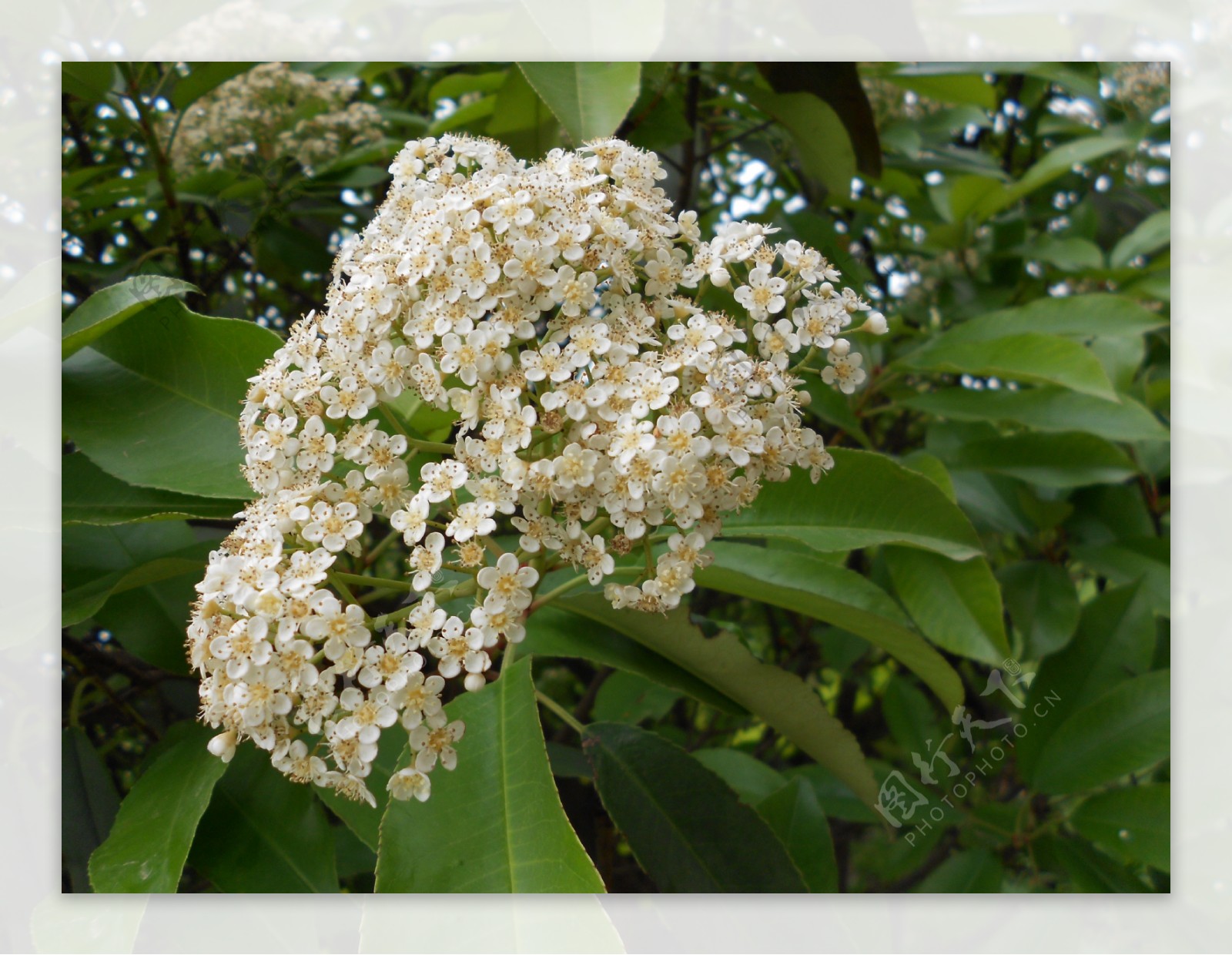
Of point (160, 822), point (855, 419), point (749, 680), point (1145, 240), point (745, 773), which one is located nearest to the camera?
point (160, 822)

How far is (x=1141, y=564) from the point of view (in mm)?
1642

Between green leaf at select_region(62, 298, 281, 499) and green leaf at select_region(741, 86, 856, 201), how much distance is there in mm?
847

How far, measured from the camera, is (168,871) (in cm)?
92

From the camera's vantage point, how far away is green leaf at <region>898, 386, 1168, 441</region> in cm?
151

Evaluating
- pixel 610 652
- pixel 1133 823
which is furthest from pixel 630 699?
pixel 1133 823

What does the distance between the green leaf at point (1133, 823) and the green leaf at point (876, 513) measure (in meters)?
0.55

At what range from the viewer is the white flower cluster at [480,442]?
77 cm

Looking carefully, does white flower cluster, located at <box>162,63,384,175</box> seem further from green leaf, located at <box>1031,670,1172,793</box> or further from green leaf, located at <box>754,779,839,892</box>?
green leaf, located at <box>1031,670,1172,793</box>

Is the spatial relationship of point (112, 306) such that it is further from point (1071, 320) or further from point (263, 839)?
point (1071, 320)

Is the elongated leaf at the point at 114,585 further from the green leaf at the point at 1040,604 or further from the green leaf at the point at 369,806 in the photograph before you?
the green leaf at the point at 1040,604

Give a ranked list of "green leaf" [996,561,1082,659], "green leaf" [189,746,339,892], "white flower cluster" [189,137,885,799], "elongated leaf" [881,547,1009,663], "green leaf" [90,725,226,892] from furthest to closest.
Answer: "green leaf" [996,561,1082,659]
"elongated leaf" [881,547,1009,663]
"green leaf" [189,746,339,892]
"green leaf" [90,725,226,892]
"white flower cluster" [189,137,885,799]

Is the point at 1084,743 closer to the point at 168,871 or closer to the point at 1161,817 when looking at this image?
the point at 1161,817

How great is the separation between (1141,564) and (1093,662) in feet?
0.69

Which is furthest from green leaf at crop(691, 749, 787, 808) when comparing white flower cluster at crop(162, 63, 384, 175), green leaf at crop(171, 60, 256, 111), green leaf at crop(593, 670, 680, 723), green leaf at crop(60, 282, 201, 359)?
green leaf at crop(171, 60, 256, 111)
